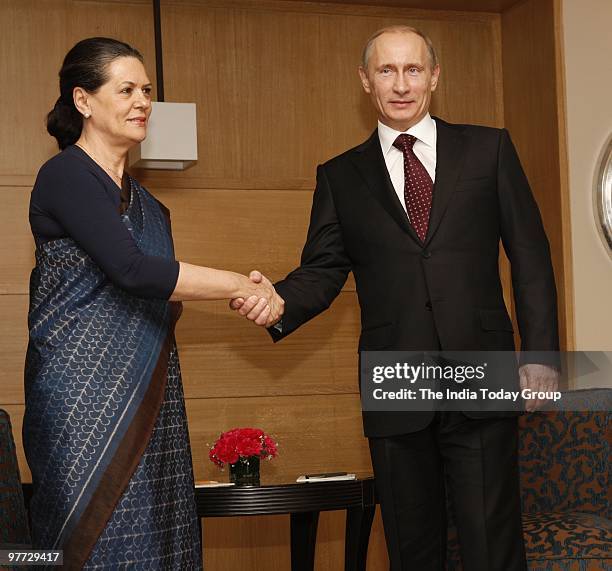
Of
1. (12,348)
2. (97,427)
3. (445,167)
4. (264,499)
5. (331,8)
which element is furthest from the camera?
(331,8)

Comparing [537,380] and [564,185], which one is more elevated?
[564,185]

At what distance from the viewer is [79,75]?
264 centimetres

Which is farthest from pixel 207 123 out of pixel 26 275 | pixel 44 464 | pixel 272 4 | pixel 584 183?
pixel 44 464

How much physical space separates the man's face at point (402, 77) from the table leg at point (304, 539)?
4.21 ft

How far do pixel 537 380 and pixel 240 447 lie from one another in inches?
42.9

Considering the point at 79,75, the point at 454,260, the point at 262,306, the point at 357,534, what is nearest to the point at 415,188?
the point at 454,260

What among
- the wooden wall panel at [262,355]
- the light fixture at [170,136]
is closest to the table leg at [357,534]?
the wooden wall panel at [262,355]

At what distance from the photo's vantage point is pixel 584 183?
4148 mm

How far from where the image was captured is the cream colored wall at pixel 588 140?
4.13 metres

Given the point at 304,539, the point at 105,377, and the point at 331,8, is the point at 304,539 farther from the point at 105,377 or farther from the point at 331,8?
the point at 331,8

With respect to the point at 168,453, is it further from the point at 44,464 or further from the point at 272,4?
the point at 272,4

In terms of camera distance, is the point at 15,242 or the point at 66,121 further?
the point at 15,242

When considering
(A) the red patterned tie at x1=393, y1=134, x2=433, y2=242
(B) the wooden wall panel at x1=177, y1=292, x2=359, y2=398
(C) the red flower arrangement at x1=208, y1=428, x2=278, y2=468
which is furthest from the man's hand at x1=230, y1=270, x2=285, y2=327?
(B) the wooden wall panel at x1=177, y1=292, x2=359, y2=398

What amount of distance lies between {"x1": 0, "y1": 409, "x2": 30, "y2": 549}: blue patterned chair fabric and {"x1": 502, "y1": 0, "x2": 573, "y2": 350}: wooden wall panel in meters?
2.13
